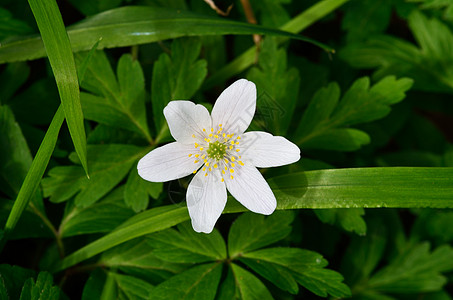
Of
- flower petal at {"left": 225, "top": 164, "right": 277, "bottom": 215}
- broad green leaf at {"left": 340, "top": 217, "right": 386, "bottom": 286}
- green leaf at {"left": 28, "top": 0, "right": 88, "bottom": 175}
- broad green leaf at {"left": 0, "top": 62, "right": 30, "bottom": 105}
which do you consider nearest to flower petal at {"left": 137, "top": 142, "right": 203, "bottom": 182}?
flower petal at {"left": 225, "top": 164, "right": 277, "bottom": 215}

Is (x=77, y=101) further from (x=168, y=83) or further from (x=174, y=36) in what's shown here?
(x=174, y=36)

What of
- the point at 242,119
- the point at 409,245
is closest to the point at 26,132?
the point at 242,119

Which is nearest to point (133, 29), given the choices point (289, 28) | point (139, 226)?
point (289, 28)

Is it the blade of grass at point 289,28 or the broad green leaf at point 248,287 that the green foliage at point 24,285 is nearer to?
the broad green leaf at point 248,287

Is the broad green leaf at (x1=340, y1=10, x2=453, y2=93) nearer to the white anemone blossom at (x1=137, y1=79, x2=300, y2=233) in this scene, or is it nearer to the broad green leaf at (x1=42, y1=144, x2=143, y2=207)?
the white anemone blossom at (x1=137, y1=79, x2=300, y2=233)

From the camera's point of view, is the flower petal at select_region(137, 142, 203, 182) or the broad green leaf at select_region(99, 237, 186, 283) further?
the broad green leaf at select_region(99, 237, 186, 283)

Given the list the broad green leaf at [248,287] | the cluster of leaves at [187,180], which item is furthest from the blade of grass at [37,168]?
the broad green leaf at [248,287]

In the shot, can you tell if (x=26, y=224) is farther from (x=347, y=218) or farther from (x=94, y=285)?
(x=347, y=218)
